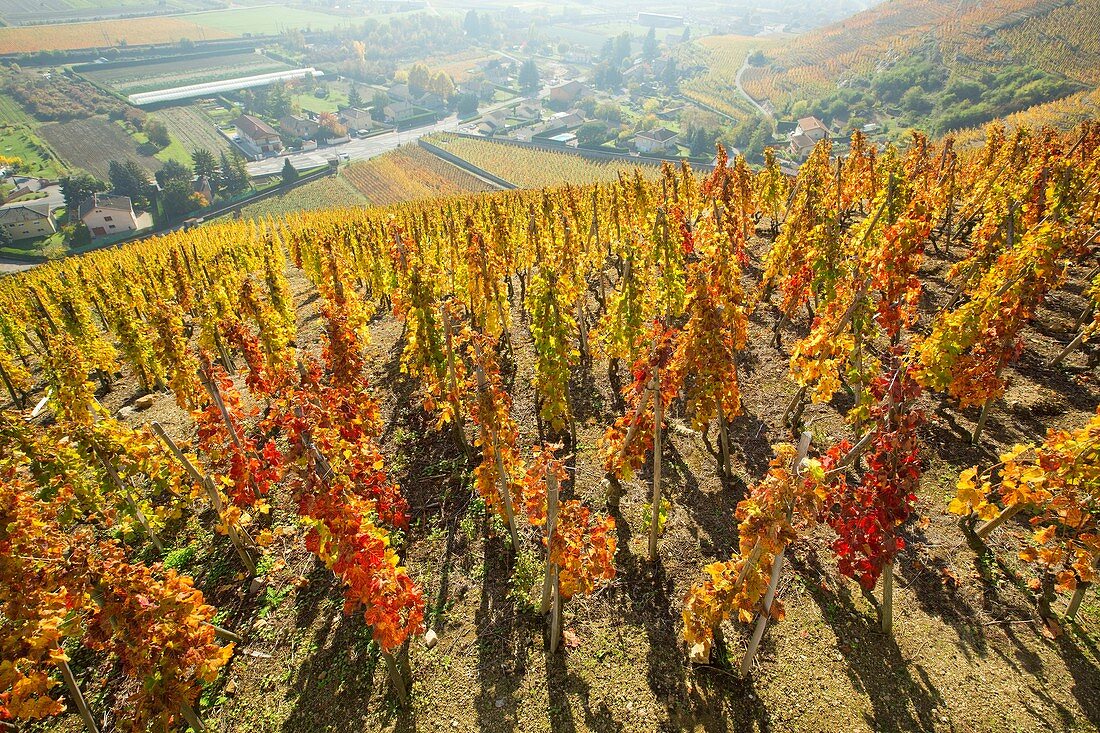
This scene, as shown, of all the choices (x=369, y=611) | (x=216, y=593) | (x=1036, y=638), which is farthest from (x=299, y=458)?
(x=1036, y=638)

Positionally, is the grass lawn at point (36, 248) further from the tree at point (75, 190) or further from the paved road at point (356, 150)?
the paved road at point (356, 150)

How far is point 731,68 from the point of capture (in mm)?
153625

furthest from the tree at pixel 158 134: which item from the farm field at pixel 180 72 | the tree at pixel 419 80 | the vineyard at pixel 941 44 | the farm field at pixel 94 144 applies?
the vineyard at pixel 941 44

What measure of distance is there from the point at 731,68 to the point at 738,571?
18462 centimetres

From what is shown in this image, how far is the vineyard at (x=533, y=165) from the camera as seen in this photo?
76250mm

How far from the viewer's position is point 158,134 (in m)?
102

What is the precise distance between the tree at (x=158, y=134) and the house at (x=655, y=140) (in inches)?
3892

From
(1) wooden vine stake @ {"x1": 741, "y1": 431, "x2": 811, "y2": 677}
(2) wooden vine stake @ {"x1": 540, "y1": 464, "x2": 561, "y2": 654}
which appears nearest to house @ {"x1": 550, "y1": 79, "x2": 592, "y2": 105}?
(2) wooden vine stake @ {"x1": 540, "y1": 464, "x2": 561, "y2": 654}

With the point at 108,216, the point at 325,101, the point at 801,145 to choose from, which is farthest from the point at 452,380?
the point at 325,101

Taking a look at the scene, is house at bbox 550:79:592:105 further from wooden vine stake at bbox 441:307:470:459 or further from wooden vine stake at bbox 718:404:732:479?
wooden vine stake at bbox 718:404:732:479

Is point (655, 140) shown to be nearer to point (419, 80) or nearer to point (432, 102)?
point (432, 102)

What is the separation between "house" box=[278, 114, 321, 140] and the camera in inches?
4473

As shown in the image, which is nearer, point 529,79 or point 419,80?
point 419,80

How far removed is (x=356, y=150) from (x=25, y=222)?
57249 mm
